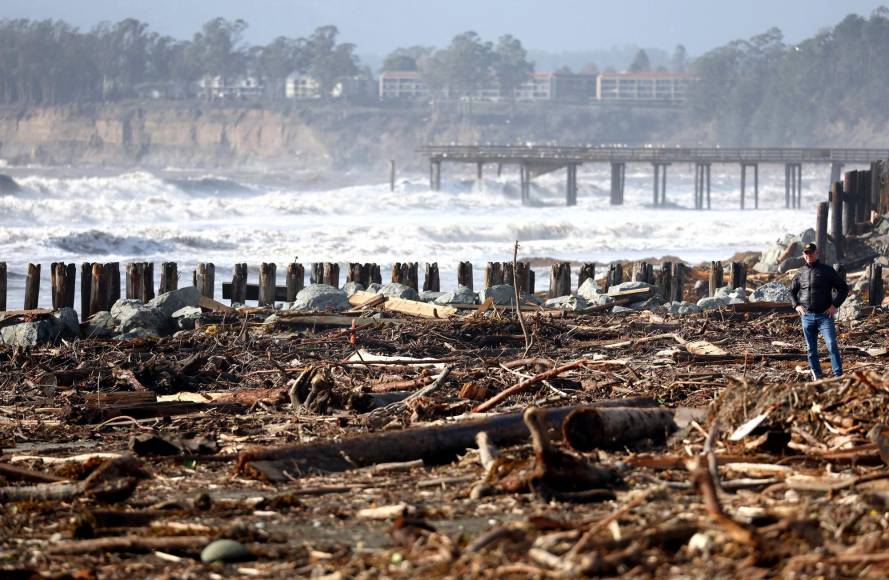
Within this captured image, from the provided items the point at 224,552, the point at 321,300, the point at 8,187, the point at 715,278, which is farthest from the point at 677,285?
the point at 8,187

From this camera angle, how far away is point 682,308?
1695 cm

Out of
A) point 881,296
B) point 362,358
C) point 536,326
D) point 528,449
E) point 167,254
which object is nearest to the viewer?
point 528,449

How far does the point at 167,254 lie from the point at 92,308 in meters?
21.5

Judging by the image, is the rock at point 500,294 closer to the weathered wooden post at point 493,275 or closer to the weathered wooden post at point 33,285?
the weathered wooden post at point 493,275

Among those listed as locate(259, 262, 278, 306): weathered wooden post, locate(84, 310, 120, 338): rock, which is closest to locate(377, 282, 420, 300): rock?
locate(259, 262, 278, 306): weathered wooden post

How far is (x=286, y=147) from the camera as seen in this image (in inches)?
5994

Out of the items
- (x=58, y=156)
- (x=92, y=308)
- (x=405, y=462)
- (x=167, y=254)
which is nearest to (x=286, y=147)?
(x=58, y=156)

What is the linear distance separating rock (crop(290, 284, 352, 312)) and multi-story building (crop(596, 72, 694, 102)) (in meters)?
172

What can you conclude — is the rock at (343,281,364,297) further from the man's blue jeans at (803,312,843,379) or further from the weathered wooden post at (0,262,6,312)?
the man's blue jeans at (803,312,843,379)

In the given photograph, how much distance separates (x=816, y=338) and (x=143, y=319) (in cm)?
821

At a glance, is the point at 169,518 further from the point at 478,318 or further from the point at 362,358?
the point at 478,318

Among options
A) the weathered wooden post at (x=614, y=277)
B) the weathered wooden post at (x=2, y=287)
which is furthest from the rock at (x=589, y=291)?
the weathered wooden post at (x=2, y=287)

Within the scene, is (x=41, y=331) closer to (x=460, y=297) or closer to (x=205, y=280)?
(x=205, y=280)

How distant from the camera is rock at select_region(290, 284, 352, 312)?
1706cm
